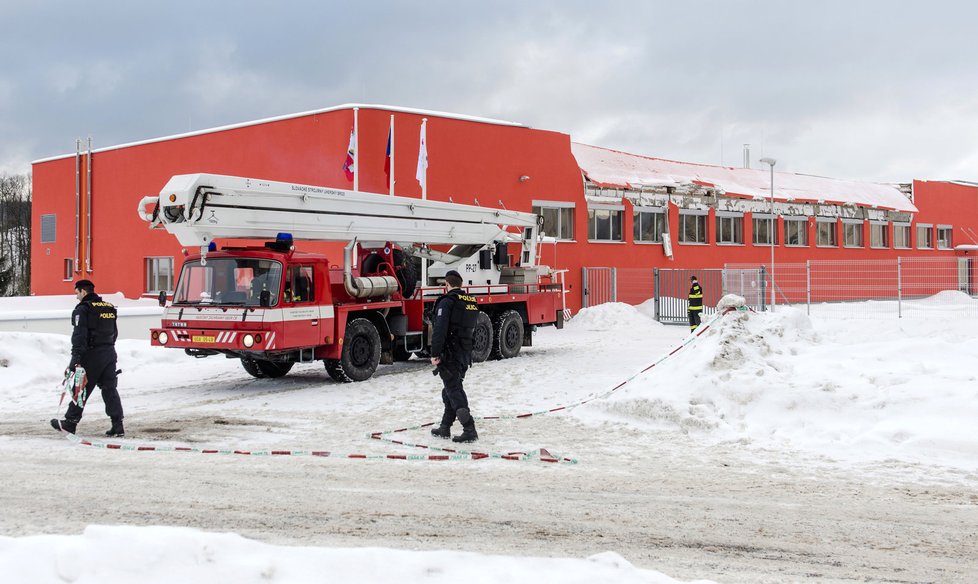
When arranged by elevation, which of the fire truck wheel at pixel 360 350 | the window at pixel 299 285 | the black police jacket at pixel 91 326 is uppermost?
the window at pixel 299 285

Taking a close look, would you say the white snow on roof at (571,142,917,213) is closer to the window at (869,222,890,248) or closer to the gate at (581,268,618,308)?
A: the window at (869,222,890,248)

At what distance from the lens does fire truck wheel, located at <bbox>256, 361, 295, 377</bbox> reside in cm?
1561

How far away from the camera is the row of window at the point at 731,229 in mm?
29953

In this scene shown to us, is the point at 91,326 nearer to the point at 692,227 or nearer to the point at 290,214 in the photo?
the point at 290,214

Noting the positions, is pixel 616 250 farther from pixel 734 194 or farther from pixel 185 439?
pixel 185 439

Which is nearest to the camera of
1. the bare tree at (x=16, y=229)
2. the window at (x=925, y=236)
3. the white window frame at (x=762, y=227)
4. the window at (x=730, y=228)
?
the window at (x=730, y=228)

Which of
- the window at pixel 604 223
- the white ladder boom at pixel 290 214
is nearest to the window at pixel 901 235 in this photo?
the window at pixel 604 223

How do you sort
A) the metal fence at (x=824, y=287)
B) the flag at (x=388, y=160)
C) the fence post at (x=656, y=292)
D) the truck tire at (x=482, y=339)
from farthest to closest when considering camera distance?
1. the fence post at (x=656, y=292)
2. the flag at (x=388, y=160)
3. the metal fence at (x=824, y=287)
4. the truck tire at (x=482, y=339)

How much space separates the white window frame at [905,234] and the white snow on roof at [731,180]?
32.2 inches

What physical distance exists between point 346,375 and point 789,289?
22.0 metres

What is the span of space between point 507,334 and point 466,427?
977cm

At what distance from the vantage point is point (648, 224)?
33.1 metres

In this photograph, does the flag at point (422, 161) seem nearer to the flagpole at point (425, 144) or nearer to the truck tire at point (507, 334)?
the flagpole at point (425, 144)

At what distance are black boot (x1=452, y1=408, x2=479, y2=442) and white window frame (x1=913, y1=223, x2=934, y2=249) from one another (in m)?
42.2
